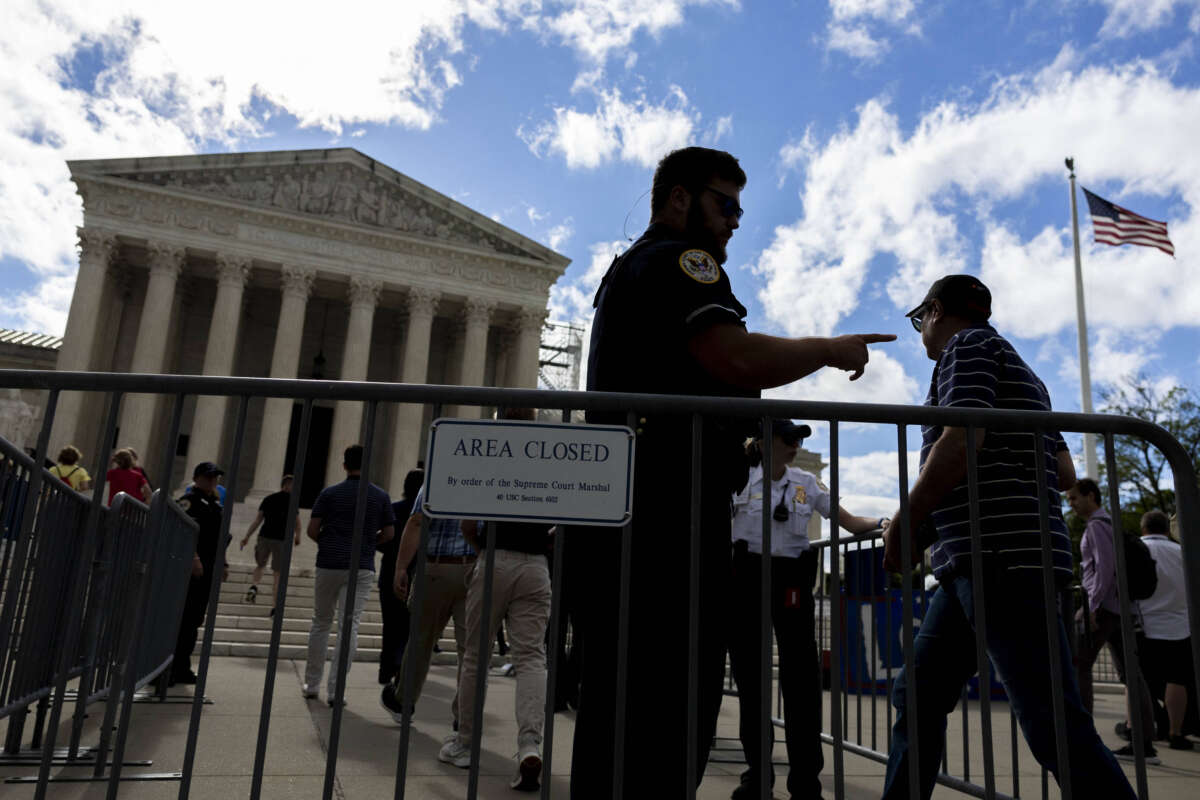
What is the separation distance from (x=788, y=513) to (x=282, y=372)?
27.9 metres

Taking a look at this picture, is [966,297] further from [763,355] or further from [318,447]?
[318,447]

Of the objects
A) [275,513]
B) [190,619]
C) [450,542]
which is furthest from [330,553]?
[275,513]

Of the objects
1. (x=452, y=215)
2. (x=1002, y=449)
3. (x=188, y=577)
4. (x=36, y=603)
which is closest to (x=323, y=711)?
(x=188, y=577)

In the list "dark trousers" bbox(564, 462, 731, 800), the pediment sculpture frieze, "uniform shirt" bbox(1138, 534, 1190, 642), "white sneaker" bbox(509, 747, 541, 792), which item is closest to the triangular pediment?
the pediment sculpture frieze

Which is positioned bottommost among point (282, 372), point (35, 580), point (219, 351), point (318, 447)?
point (35, 580)

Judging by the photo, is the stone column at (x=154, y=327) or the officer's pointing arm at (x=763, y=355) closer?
the officer's pointing arm at (x=763, y=355)

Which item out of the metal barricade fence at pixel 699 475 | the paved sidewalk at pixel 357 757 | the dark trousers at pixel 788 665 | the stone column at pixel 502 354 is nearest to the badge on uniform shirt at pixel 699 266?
the metal barricade fence at pixel 699 475

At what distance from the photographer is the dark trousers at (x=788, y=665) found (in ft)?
13.1

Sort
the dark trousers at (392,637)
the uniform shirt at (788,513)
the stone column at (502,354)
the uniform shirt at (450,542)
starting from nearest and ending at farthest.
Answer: the uniform shirt at (788,513)
the uniform shirt at (450,542)
the dark trousers at (392,637)
the stone column at (502,354)

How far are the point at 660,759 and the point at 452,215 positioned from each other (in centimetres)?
3257

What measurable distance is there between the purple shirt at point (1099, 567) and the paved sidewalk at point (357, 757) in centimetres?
109

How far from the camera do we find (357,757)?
16.0 ft

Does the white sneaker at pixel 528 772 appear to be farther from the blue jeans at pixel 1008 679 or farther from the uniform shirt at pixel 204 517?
the uniform shirt at pixel 204 517

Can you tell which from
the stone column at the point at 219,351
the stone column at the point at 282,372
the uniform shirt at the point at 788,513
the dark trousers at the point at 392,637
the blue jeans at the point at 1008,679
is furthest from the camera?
the stone column at the point at 282,372
